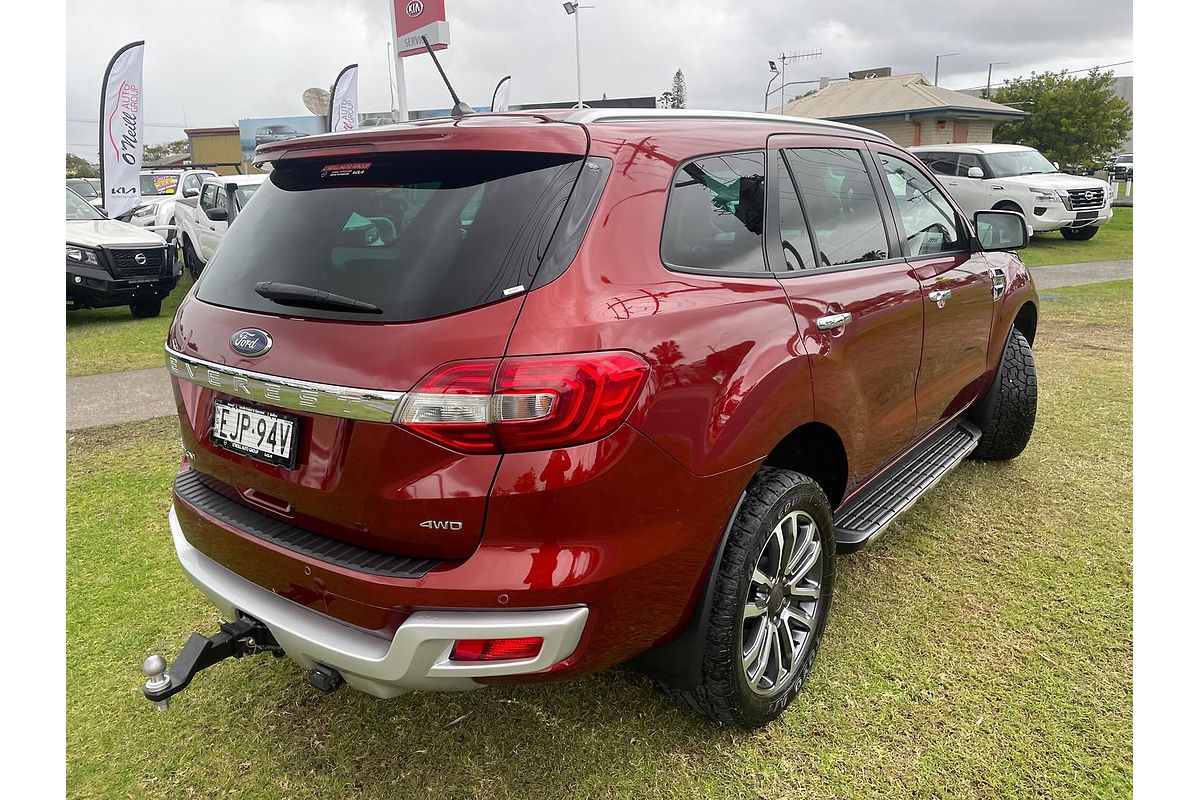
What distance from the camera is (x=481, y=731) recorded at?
2.50 metres

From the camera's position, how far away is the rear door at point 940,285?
3.31 m

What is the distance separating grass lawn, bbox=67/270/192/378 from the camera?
308 inches

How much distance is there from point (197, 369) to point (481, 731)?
1.38 meters

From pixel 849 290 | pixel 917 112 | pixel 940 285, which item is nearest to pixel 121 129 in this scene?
pixel 940 285

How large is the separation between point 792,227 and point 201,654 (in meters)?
2.16

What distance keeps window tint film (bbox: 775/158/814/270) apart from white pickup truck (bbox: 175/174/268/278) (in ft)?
30.5

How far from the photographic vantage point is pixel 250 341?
2.07 meters

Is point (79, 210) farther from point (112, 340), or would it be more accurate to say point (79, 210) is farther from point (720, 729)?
point (720, 729)

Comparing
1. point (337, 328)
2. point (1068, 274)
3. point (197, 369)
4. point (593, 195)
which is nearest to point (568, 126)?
point (593, 195)

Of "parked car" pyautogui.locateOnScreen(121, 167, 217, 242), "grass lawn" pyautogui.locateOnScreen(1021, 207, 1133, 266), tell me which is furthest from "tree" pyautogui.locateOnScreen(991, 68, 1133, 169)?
"parked car" pyautogui.locateOnScreen(121, 167, 217, 242)

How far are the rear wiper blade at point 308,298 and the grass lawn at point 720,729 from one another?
1369mm

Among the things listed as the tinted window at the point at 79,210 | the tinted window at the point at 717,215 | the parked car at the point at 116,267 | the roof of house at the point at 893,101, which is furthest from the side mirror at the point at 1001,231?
the roof of house at the point at 893,101

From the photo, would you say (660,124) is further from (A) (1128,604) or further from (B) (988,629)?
(A) (1128,604)

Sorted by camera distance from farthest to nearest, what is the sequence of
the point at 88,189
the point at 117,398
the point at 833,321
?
the point at 88,189 < the point at 117,398 < the point at 833,321
